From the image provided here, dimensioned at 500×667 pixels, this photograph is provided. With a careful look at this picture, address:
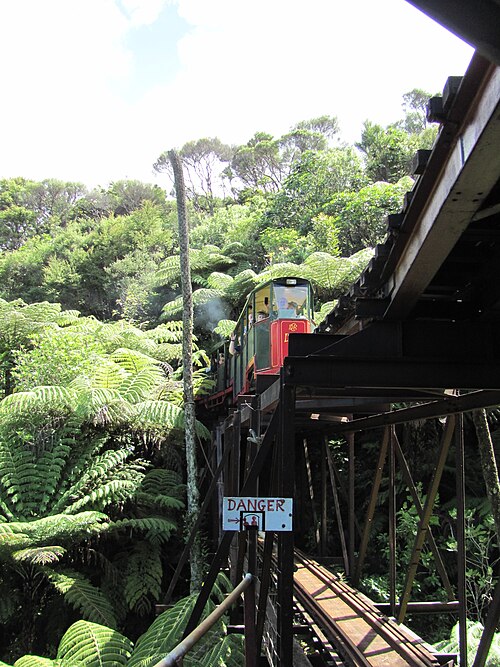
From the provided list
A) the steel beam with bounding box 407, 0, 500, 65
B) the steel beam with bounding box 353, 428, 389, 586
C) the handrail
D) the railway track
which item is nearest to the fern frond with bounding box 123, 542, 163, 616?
the railway track

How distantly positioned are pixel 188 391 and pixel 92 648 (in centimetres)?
516

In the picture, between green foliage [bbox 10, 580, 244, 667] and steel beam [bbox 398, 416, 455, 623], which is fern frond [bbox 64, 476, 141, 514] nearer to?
green foliage [bbox 10, 580, 244, 667]

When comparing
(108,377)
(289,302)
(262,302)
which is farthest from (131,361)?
(289,302)

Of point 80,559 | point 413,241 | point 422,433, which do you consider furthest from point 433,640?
point 413,241

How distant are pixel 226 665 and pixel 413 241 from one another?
525 centimetres

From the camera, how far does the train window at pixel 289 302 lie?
395 inches

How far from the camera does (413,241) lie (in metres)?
3.39

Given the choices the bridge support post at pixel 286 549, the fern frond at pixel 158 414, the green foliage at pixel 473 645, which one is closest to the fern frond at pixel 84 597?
the fern frond at pixel 158 414

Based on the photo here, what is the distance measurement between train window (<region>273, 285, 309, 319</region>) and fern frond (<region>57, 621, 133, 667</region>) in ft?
18.0

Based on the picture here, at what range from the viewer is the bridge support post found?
11.9ft

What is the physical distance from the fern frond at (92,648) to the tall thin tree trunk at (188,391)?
321cm

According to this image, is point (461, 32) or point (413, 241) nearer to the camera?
point (461, 32)

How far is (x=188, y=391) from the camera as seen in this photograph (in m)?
11.3

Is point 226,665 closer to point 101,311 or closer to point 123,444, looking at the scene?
point 123,444
